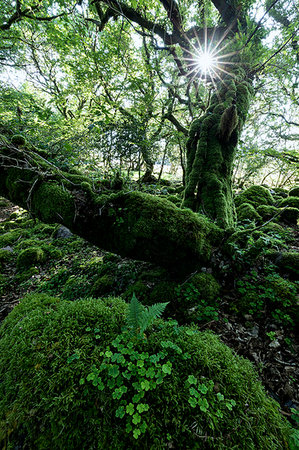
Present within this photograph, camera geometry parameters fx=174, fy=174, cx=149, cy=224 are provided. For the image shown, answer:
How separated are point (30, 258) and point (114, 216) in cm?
431

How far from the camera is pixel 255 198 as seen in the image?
7.86 m

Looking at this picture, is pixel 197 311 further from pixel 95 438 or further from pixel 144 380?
pixel 95 438

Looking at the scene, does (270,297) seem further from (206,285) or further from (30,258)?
(30,258)

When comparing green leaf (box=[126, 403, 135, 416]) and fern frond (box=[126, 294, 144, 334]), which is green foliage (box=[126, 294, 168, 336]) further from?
green leaf (box=[126, 403, 135, 416])

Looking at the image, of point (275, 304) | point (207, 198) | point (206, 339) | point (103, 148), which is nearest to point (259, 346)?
point (275, 304)

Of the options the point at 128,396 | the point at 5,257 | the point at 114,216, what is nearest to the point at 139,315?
the point at 128,396

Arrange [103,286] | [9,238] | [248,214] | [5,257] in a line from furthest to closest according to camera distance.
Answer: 1. [9,238]
2. [5,257]
3. [248,214]
4. [103,286]

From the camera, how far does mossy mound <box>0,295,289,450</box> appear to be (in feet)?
4.39

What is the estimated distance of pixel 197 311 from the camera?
2982mm

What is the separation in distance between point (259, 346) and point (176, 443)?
182 centimetres

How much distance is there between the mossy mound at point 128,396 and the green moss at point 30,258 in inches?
174

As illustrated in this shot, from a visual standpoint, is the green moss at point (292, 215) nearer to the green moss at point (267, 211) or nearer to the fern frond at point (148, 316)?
the green moss at point (267, 211)

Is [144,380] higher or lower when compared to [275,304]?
lower

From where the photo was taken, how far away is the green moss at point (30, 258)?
587cm
